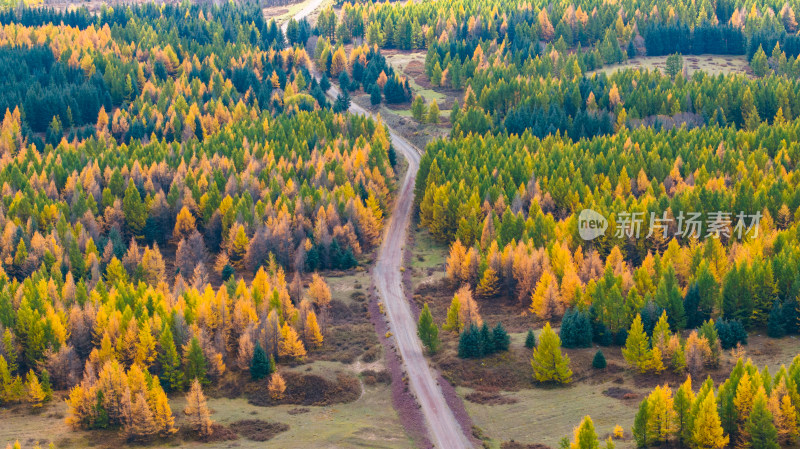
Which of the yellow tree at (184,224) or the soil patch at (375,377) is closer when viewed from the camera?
the soil patch at (375,377)

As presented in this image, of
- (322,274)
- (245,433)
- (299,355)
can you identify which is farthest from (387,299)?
(245,433)

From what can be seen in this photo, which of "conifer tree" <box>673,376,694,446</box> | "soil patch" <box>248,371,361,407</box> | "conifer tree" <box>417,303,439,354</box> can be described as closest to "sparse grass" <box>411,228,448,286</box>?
"conifer tree" <box>417,303,439,354</box>

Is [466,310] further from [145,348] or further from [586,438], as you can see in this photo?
[586,438]

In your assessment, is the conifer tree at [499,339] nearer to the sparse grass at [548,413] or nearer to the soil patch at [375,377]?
the sparse grass at [548,413]

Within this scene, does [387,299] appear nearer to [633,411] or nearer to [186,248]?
[186,248]

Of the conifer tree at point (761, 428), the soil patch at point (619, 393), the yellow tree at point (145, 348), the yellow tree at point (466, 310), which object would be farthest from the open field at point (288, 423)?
the conifer tree at point (761, 428)

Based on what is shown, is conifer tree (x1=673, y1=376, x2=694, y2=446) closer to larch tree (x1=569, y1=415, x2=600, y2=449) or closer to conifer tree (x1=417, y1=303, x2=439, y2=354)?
larch tree (x1=569, y1=415, x2=600, y2=449)
